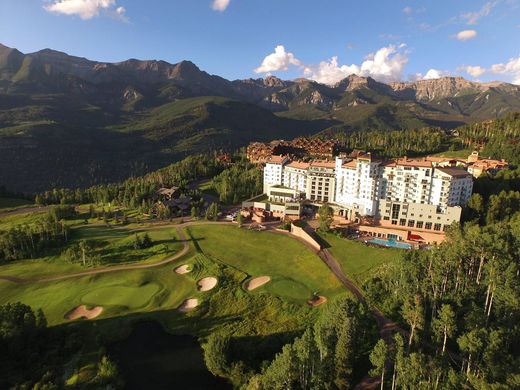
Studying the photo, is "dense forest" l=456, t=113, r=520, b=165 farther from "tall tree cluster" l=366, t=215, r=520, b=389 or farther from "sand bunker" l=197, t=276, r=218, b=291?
"sand bunker" l=197, t=276, r=218, b=291

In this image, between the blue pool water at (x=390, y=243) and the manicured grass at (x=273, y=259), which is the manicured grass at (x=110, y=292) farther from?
the blue pool water at (x=390, y=243)

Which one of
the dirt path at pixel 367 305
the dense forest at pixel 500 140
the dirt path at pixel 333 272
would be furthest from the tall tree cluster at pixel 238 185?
the dense forest at pixel 500 140

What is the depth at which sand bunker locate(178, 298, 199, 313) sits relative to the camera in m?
67.3

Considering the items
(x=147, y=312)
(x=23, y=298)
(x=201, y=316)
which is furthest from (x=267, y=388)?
(x=23, y=298)

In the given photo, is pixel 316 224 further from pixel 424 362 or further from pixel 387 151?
pixel 387 151

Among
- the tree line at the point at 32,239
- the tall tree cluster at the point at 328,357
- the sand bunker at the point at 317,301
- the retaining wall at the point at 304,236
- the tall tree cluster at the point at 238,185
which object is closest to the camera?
the tall tree cluster at the point at 328,357

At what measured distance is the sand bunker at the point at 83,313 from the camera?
6488 cm

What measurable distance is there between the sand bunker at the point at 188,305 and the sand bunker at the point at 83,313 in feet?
50.4

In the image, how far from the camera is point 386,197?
10456 cm

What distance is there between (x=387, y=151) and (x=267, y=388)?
6505 inches

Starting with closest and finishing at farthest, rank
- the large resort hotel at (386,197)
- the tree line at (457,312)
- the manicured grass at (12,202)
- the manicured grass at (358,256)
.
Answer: the tree line at (457,312), the manicured grass at (358,256), the large resort hotel at (386,197), the manicured grass at (12,202)

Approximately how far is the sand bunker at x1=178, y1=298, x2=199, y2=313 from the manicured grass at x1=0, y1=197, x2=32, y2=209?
11154cm

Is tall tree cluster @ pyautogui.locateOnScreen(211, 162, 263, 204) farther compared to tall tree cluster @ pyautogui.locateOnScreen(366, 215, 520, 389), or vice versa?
tall tree cluster @ pyautogui.locateOnScreen(211, 162, 263, 204)

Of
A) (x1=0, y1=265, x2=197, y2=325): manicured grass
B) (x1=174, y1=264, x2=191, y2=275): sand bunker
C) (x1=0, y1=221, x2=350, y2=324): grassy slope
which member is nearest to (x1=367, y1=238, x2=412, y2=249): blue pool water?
(x1=0, y1=221, x2=350, y2=324): grassy slope
